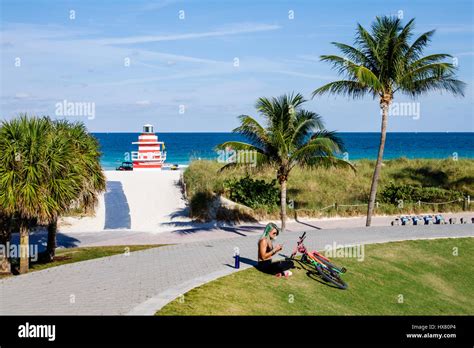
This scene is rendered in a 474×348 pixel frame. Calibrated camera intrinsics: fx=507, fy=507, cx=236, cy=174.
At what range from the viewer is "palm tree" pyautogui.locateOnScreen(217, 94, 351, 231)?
64.1 feet

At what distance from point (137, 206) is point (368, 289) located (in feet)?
57.0

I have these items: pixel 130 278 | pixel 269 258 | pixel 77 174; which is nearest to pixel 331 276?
pixel 269 258

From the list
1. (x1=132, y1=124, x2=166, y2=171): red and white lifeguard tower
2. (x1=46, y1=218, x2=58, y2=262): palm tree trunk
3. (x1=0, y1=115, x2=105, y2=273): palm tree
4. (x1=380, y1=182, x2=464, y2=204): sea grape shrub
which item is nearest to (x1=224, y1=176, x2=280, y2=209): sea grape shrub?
(x1=380, y1=182, x2=464, y2=204): sea grape shrub

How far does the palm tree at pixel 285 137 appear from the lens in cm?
1955

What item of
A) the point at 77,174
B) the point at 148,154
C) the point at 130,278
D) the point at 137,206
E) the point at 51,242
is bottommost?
the point at 130,278

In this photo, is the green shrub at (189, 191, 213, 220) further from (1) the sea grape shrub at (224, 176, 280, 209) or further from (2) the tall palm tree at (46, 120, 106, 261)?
(2) the tall palm tree at (46, 120, 106, 261)

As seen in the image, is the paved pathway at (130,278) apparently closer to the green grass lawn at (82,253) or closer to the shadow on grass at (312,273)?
the green grass lawn at (82,253)

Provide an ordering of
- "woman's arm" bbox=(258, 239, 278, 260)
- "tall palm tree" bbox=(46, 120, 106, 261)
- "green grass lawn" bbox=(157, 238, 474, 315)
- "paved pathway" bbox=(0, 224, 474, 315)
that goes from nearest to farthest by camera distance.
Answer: "paved pathway" bbox=(0, 224, 474, 315)
"green grass lawn" bbox=(157, 238, 474, 315)
"woman's arm" bbox=(258, 239, 278, 260)
"tall palm tree" bbox=(46, 120, 106, 261)

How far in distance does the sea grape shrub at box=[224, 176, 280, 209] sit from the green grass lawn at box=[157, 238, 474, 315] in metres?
9.21

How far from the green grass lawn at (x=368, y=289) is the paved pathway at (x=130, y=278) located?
941mm

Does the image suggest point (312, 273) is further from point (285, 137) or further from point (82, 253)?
point (82, 253)

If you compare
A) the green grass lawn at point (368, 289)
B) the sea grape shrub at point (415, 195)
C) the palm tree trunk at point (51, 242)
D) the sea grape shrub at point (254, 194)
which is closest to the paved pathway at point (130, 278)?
the green grass lawn at point (368, 289)

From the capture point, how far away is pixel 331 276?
14445 mm
